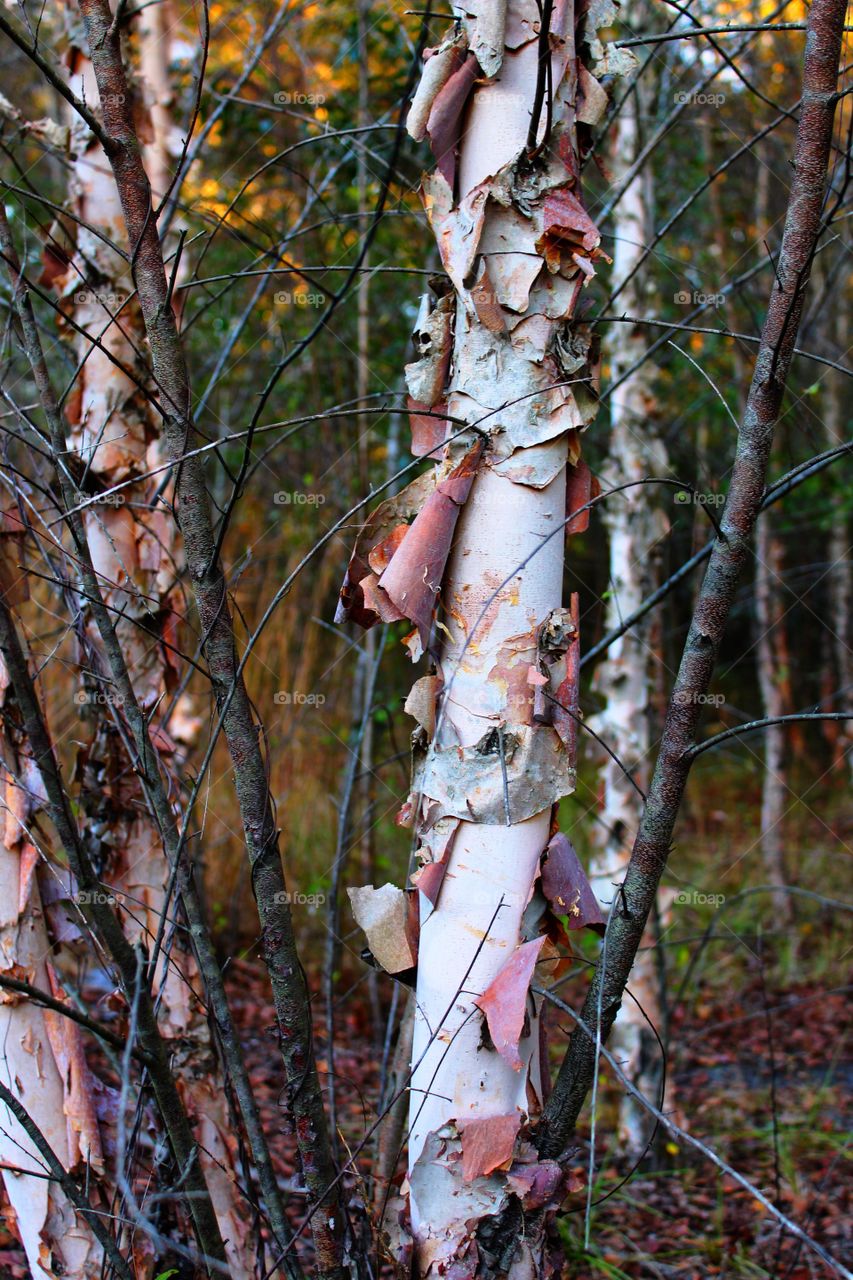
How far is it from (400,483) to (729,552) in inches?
194

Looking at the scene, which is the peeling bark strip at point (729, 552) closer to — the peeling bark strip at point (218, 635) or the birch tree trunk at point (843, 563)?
the peeling bark strip at point (218, 635)

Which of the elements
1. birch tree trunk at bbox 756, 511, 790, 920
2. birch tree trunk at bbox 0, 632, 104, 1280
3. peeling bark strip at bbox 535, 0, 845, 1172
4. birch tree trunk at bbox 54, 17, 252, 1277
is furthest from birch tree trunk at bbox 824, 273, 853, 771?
birch tree trunk at bbox 0, 632, 104, 1280

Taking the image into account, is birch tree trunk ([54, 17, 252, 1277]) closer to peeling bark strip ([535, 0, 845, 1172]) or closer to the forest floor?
the forest floor

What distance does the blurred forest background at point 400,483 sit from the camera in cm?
246

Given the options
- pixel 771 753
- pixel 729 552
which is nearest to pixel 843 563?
pixel 771 753

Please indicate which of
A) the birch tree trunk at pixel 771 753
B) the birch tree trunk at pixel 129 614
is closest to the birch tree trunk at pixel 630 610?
the birch tree trunk at pixel 129 614

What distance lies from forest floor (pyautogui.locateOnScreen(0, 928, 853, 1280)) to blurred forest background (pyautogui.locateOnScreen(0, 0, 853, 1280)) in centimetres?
2

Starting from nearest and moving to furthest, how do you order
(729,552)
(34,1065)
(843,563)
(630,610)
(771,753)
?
(729,552) → (34,1065) → (630,610) → (771,753) → (843,563)

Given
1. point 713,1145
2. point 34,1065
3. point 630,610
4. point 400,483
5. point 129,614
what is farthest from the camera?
point 400,483

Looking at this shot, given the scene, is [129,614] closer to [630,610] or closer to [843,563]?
[630,610]

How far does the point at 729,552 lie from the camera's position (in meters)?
1.19

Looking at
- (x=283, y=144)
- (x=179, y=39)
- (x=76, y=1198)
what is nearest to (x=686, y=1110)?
(x=76, y=1198)

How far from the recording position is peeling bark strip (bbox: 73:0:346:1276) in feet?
4.00

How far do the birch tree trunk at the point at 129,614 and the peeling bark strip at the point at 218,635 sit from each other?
577mm
